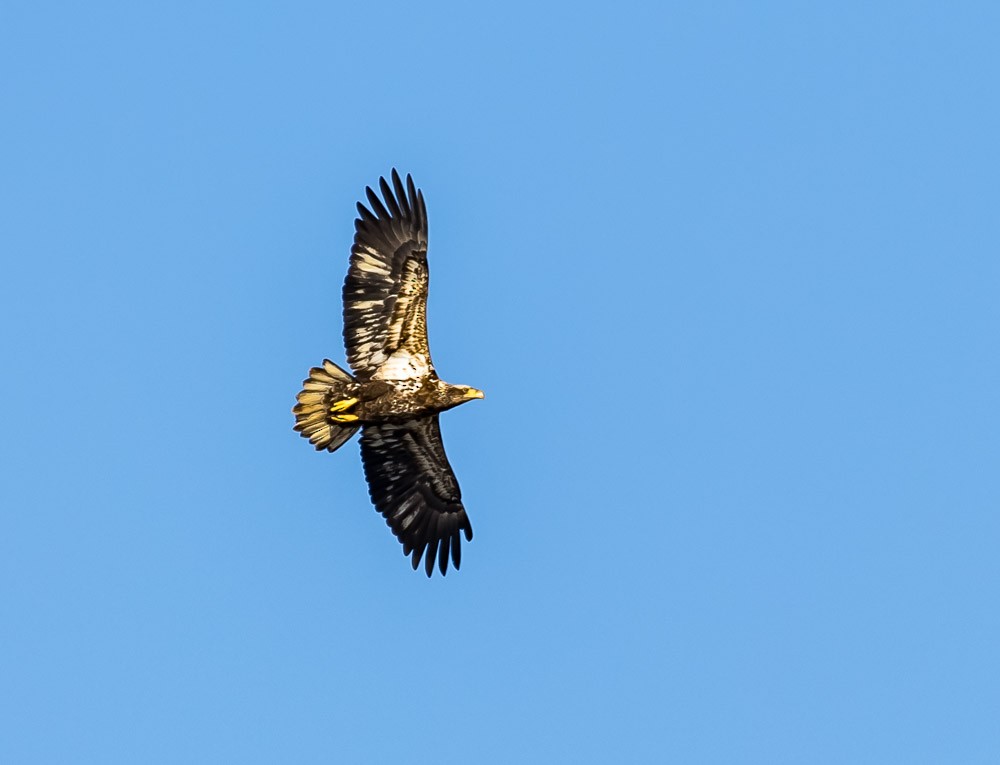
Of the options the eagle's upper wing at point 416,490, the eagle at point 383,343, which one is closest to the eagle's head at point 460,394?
the eagle at point 383,343

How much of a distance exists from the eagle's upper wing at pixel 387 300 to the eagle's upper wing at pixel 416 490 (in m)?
1.50

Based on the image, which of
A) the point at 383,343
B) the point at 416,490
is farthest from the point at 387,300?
the point at 416,490

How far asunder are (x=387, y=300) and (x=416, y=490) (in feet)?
11.2

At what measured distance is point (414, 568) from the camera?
28.7 meters

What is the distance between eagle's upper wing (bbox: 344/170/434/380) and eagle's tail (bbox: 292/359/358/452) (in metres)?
0.32

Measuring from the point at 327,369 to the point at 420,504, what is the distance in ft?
10.4

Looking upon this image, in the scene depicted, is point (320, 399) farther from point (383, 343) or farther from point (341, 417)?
point (383, 343)

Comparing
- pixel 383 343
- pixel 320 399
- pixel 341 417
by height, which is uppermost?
pixel 383 343

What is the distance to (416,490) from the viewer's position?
28406 millimetres

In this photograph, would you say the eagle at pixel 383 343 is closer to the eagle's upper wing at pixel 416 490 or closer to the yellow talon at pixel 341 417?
the yellow talon at pixel 341 417

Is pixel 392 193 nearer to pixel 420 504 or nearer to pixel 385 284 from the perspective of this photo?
pixel 385 284

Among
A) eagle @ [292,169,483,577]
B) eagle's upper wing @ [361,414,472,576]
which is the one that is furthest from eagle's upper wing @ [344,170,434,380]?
eagle's upper wing @ [361,414,472,576]

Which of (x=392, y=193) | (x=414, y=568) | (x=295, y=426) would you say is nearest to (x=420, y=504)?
(x=414, y=568)

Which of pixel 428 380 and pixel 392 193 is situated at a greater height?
pixel 392 193
